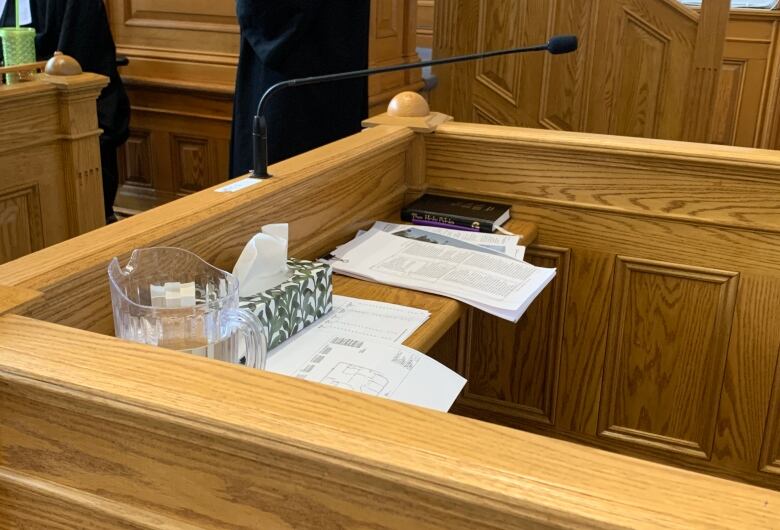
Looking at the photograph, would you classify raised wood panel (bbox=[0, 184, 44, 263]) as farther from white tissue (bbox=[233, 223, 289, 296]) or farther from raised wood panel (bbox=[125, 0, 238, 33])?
white tissue (bbox=[233, 223, 289, 296])

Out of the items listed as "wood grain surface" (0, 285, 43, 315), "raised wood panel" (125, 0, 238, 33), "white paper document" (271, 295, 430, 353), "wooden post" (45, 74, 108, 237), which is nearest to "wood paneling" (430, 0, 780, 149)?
"raised wood panel" (125, 0, 238, 33)

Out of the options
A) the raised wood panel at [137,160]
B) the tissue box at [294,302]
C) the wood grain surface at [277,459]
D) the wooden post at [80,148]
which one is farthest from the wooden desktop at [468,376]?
the raised wood panel at [137,160]

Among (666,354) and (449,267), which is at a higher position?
(449,267)

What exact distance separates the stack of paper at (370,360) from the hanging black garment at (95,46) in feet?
7.77

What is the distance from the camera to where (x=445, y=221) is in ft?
6.47

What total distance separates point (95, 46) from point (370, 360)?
2718mm

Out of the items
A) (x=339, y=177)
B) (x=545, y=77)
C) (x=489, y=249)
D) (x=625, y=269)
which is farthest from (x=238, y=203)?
(x=545, y=77)

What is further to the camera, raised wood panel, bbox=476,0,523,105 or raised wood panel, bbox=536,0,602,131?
raised wood panel, bbox=476,0,523,105

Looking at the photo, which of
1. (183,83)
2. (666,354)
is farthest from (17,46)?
(666,354)

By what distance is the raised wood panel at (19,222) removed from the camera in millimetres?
2588

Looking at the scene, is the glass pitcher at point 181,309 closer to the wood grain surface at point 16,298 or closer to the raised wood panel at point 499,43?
the wood grain surface at point 16,298

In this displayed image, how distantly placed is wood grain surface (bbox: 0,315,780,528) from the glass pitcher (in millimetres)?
155

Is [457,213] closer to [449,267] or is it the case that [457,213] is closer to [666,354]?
[449,267]

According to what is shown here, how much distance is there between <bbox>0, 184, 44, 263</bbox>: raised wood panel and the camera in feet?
8.49
